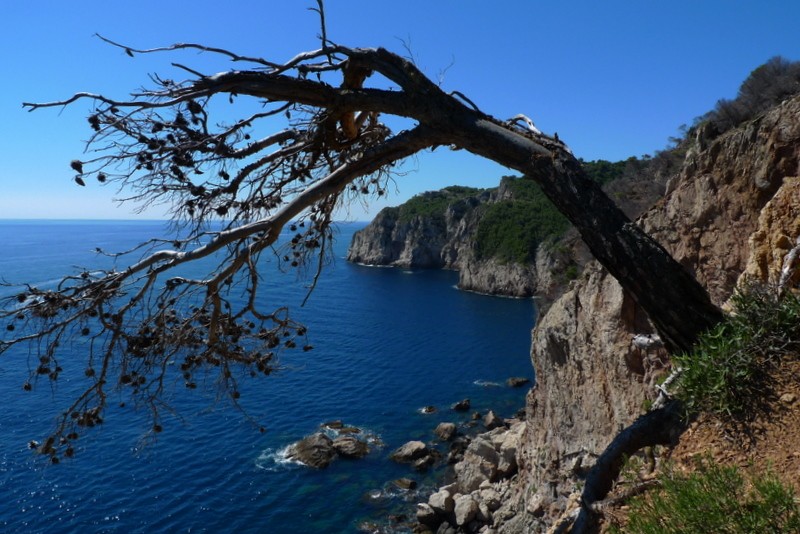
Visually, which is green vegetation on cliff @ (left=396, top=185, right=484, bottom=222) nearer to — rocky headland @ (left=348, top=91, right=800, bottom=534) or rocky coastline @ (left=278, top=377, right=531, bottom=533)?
rocky coastline @ (left=278, top=377, right=531, bottom=533)

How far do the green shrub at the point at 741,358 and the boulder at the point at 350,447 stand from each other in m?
25.3

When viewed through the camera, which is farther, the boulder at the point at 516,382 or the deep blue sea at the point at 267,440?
the boulder at the point at 516,382

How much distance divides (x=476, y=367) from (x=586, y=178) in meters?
38.8

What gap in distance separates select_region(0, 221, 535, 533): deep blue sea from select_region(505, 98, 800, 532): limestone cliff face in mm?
7460

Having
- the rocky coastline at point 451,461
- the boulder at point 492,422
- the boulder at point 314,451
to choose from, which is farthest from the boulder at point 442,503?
the boulder at point 492,422

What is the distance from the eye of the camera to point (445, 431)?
30.5m

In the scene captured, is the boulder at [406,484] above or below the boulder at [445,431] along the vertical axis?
below

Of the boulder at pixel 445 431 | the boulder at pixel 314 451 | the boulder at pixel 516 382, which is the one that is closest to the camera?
the boulder at pixel 314 451

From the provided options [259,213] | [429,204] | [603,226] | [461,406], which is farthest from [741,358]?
[429,204]

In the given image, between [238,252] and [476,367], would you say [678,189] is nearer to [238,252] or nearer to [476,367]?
[238,252]

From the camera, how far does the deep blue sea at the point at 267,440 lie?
22.8 meters

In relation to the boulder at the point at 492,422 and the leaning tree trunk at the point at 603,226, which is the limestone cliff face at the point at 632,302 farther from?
the boulder at the point at 492,422

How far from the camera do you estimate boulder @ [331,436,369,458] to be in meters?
28.4

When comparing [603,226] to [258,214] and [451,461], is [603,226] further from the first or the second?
[451,461]
